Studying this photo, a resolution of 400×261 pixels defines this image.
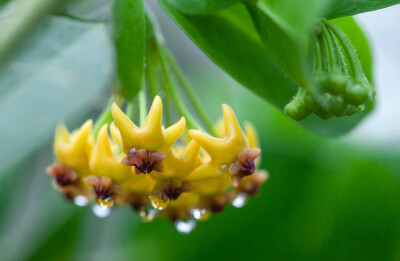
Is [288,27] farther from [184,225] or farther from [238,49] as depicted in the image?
[184,225]

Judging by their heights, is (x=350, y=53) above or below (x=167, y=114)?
above

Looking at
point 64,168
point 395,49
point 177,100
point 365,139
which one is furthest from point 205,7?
point 395,49

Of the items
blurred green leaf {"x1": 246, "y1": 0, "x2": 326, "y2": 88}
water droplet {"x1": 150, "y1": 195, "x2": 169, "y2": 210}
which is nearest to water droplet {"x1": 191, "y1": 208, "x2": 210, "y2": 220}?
water droplet {"x1": 150, "y1": 195, "x2": 169, "y2": 210}

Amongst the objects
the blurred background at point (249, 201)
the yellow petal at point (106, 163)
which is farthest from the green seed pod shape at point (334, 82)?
the blurred background at point (249, 201)

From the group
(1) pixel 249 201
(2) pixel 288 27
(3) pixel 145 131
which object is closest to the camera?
(2) pixel 288 27

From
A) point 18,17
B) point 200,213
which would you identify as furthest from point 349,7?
point 18,17

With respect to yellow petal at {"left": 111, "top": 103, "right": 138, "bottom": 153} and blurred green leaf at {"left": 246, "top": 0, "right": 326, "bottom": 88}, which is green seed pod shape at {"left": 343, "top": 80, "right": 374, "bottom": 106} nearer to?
blurred green leaf at {"left": 246, "top": 0, "right": 326, "bottom": 88}
